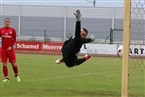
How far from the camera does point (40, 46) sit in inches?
1775

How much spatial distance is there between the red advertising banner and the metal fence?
40.6ft

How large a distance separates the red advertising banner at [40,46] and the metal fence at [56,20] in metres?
12.4

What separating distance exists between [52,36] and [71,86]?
47.0 metres

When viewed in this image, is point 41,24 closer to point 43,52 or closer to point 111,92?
point 43,52

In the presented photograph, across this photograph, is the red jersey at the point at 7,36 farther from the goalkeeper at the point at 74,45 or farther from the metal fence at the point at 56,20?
the metal fence at the point at 56,20

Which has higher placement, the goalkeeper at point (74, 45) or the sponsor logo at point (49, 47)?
the goalkeeper at point (74, 45)

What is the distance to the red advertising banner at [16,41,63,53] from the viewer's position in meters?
44.1

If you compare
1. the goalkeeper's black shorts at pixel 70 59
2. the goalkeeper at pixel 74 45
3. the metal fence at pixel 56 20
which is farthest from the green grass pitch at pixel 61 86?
the metal fence at pixel 56 20

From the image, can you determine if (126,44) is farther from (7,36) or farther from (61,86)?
(7,36)

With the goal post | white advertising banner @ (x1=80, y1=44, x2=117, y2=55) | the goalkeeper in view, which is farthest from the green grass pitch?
white advertising banner @ (x1=80, y1=44, x2=117, y2=55)

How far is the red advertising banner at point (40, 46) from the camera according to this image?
44.1 m

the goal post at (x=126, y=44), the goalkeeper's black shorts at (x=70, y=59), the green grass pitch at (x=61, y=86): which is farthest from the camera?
the green grass pitch at (x=61, y=86)

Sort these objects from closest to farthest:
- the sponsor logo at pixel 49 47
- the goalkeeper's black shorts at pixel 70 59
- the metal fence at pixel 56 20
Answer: the goalkeeper's black shorts at pixel 70 59 < the sponsor logo at pixel 49 47 < the metal fence at pixel 56 20

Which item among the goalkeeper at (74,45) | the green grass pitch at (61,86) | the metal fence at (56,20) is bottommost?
the green grass pitch at (61,86)
